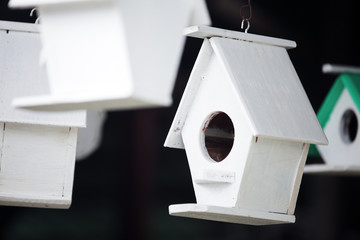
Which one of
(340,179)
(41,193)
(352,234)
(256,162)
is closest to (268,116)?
(256,162)

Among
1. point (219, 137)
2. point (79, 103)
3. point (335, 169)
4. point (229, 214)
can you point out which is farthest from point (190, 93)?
point (79, 103)

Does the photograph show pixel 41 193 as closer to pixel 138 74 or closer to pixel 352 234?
pixel 138 74

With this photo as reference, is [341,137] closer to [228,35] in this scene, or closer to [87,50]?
[228,35]

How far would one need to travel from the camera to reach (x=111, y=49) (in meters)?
1.80

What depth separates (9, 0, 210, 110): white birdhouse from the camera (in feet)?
5.83

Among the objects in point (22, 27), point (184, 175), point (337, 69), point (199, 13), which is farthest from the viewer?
point (184, 175)

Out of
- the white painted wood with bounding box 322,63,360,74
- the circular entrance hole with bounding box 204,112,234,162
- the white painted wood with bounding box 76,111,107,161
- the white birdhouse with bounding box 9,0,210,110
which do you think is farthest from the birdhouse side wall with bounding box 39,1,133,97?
the white painted wood with bounding box 322,63,360,74

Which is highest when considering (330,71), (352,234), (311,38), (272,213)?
(311,38)

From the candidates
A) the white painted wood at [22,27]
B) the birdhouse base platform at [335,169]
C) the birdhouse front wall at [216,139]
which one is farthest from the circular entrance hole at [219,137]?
the white painted wood at [22,27]

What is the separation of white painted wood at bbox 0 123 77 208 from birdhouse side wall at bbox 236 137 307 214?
56 cm

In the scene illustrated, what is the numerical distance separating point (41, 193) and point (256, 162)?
26.3 inches

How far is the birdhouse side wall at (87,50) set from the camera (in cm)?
178

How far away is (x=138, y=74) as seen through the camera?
5.87 feet

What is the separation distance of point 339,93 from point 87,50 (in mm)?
1705
